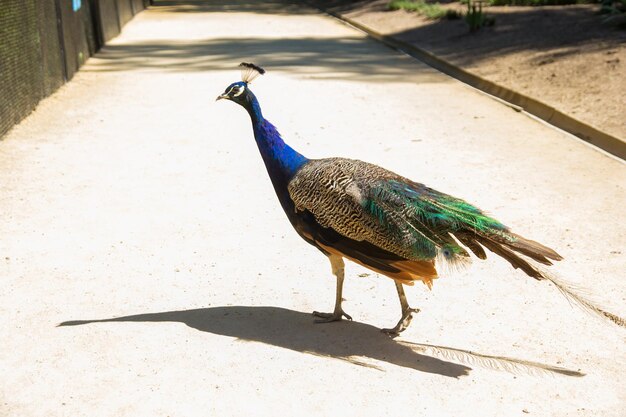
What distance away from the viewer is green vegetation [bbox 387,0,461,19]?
806 inches

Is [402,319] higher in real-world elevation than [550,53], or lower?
higher

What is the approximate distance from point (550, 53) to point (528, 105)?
2.53 meters

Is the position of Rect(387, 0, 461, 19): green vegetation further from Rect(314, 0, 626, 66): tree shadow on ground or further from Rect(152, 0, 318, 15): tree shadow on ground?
Rect(152, 0, 318, 15): tree shadow on ground

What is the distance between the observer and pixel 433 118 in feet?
→ 38.3

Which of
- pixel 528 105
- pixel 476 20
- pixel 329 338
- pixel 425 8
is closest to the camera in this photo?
pixel 329 338

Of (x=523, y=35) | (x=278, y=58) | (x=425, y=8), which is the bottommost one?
(x=278, y=58)

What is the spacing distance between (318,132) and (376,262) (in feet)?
18.9

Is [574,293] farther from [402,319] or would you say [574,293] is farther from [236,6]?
[236,6]

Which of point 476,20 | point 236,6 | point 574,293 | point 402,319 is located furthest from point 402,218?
point 236,6

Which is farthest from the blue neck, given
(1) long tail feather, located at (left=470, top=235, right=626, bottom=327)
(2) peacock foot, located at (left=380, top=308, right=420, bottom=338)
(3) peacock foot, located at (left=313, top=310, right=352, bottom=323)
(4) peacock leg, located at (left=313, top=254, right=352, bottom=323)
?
(1) long tail feather, located at (left=470, top=235, right=626, bottom=327)

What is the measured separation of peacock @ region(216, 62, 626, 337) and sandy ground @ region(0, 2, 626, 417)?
1.48ft

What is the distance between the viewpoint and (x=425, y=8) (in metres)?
22.7

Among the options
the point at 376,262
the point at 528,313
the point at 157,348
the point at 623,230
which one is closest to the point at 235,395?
the point at 157,348

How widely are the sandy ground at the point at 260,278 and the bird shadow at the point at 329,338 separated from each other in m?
0.01
